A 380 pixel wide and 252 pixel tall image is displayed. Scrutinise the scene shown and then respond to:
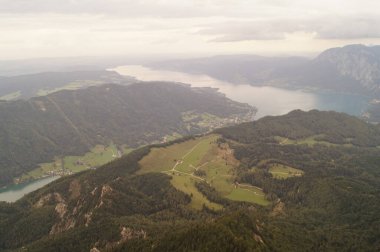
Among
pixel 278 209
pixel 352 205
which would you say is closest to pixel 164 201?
pixel 278 209

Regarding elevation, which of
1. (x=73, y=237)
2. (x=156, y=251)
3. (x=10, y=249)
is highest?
(x=156, y=251)

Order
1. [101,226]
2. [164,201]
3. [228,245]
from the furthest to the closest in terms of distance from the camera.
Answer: [164,201] → [101,226] → [228,245]

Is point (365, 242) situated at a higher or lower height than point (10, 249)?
higher

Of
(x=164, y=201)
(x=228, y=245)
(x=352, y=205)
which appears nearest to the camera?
(x=228, y=245)

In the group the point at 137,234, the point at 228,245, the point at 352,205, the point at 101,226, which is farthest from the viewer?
the point at 352,205

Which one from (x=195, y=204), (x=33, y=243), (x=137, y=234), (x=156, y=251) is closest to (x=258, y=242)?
(x=156, y=251)

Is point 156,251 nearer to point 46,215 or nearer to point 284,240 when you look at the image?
point 284,240

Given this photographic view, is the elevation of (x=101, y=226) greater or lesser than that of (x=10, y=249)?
greater

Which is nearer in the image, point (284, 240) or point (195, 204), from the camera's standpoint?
point (284, 240)

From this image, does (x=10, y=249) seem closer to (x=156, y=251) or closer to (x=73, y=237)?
Result: (x=73, y=237)
